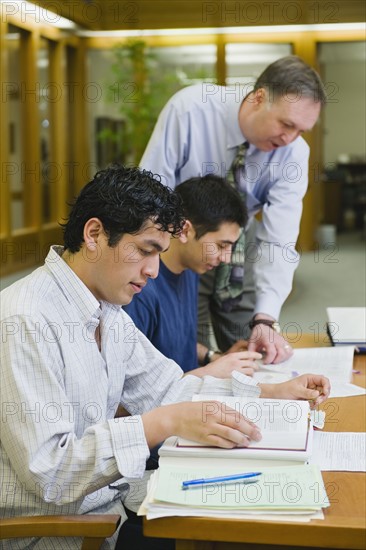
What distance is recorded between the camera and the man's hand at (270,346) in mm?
2258

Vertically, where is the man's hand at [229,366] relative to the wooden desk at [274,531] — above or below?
above

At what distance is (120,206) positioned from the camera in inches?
60.2

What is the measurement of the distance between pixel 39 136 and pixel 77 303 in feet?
25.1

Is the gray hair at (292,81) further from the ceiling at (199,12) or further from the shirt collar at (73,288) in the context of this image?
the ceiling at (199,12)

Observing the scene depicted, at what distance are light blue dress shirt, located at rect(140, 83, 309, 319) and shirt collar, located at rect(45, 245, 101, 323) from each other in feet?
4.43

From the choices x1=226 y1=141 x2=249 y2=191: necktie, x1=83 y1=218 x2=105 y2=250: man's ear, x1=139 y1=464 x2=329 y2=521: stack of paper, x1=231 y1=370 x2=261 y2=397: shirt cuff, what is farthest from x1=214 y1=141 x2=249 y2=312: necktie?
x1=139 y1=464 x2=329 y2=521: stack of paper

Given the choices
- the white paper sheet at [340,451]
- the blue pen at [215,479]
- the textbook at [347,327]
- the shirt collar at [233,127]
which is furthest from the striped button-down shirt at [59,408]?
the shirt collar at [233,127]

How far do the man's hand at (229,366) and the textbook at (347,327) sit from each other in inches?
19.7

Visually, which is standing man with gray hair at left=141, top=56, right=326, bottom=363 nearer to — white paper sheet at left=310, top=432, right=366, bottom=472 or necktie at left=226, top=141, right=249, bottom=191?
necktie at left=226, top=141, right=249, bottom=191

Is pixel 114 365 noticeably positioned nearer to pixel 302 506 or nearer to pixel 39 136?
pixel 302 506

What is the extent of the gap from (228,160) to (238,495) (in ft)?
6.02

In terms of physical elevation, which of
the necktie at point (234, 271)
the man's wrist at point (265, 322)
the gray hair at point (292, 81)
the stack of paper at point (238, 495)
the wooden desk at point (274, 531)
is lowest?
the wooden desk at point (274, 531)

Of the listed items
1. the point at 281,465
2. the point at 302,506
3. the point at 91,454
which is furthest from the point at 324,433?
the point at 91,454

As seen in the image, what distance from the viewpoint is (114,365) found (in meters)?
1.66
